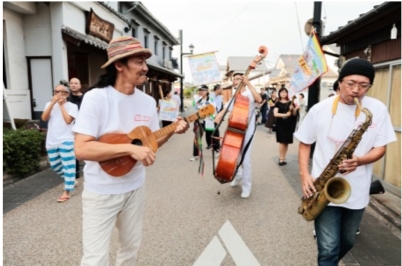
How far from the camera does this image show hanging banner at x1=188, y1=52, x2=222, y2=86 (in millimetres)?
10609

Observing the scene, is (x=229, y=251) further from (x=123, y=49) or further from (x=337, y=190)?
(x=123, y=49)

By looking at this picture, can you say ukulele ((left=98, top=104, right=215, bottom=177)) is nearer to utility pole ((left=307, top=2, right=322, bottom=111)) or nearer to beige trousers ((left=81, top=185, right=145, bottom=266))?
beige trousers ((left=81, top=185, right=145, bottom=266))

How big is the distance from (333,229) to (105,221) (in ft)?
5.55

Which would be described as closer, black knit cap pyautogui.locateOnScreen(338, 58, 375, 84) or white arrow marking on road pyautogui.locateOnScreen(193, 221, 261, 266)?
black knit cap pyautogui.locateOnScreen(338, 58, 375, 84)

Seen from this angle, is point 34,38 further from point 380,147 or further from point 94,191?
point 380,147

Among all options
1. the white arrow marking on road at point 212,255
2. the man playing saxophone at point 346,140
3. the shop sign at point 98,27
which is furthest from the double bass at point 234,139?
the shop sign at point 98,27

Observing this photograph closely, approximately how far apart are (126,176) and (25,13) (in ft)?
28.0

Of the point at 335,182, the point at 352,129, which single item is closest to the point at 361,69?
the point at 352,129

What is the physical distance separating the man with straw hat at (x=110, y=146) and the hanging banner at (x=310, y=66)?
15.1ft

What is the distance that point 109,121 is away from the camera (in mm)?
2213

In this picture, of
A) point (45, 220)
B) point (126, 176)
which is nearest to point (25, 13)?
point (45, 220)

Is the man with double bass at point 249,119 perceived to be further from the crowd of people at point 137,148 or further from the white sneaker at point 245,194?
the crowd of people at point 137,148

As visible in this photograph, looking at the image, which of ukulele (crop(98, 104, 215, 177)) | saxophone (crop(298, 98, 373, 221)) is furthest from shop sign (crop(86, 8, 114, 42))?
→ saxophone (crop(298, 98, 373, 221))

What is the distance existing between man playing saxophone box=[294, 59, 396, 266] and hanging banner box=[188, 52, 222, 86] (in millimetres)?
8223
